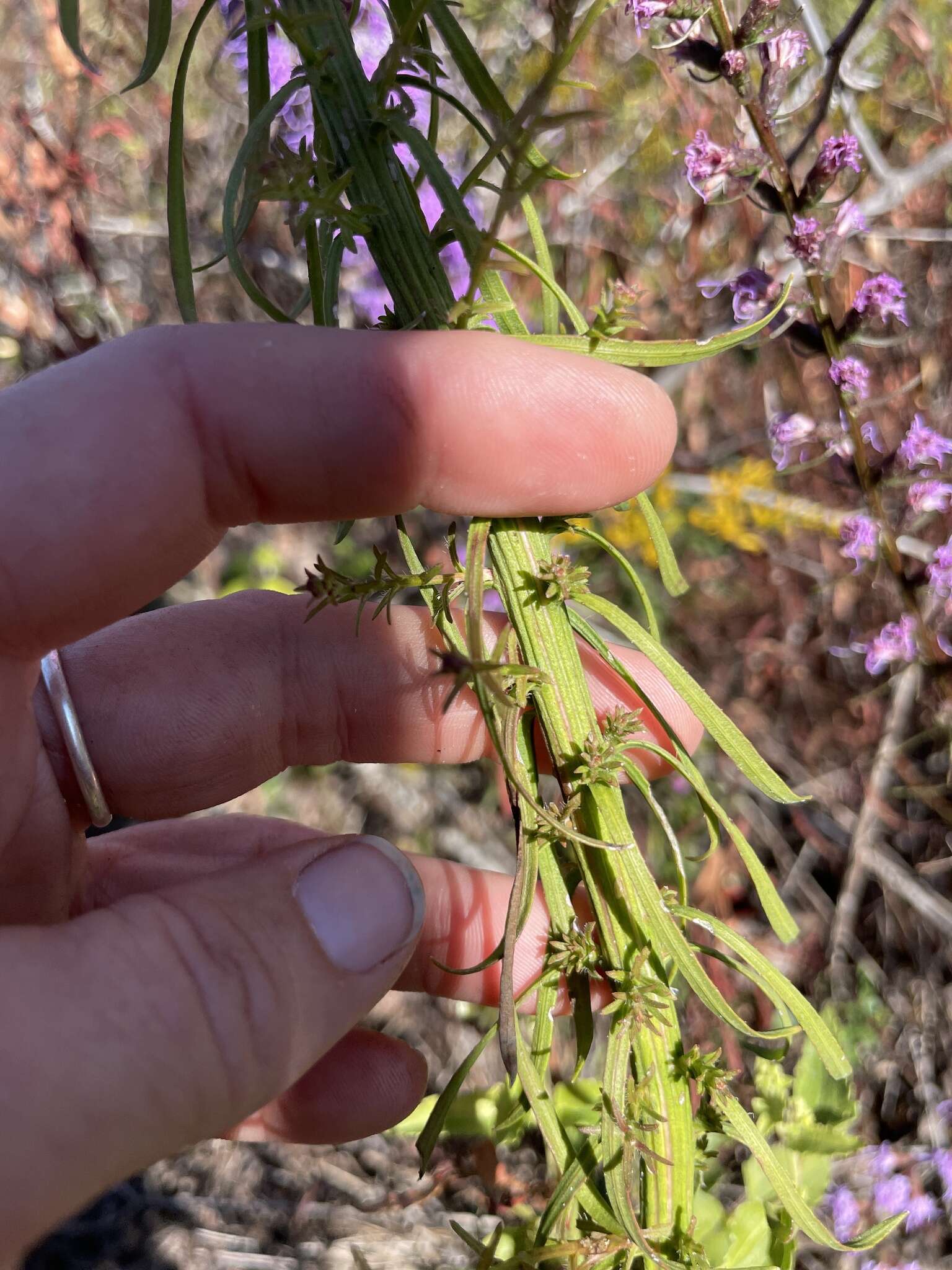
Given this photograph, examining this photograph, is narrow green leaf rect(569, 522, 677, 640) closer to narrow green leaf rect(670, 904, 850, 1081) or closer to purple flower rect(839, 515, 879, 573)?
narrow green leaf rect(670, 904, 850, 1081)

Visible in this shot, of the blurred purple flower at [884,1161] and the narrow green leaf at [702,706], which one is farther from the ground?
the narrow green leaf at [702,706]

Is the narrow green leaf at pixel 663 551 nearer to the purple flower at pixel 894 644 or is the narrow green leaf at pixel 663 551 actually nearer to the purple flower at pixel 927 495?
the purple flower at pixel 927 495

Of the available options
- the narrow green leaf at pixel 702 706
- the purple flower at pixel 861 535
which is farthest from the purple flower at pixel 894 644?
the narrow green leaf at pixel 702 706

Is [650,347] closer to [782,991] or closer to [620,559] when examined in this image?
[620,559]

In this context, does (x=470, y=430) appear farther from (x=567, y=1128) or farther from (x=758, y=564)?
(x=758, y=564)

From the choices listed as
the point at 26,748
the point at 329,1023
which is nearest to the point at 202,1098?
the point at 329,1023
